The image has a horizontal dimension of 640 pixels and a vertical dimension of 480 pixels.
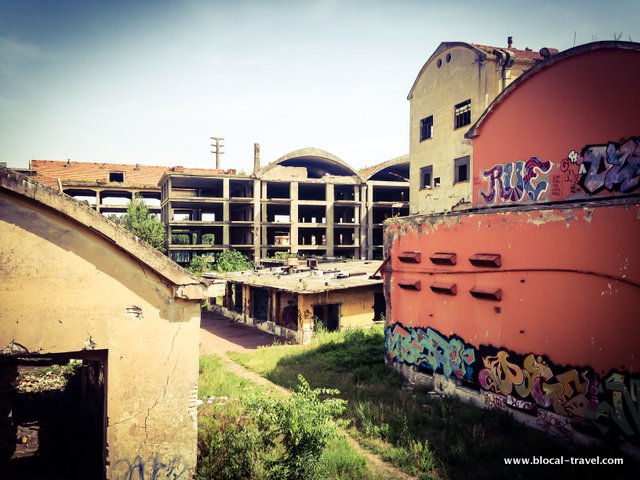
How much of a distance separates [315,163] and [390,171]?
8812 millimetres

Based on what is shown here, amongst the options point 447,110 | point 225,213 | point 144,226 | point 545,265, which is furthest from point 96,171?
point 545,265

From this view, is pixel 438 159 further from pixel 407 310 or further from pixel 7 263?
pixel 7 263

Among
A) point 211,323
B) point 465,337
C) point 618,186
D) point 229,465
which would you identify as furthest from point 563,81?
point 211,323

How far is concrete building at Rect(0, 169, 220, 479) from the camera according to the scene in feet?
18.2

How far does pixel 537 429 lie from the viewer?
379 inches

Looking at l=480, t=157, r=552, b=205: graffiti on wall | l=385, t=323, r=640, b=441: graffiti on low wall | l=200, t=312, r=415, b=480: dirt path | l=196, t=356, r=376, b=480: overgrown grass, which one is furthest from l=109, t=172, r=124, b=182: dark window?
l=196, t=356, r=376, b=480: overgrown grass

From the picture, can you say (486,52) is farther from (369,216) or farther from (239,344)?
(369,216)

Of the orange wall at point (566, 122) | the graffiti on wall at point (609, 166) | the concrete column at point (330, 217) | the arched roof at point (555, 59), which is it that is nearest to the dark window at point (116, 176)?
the concrete column at point (330, 217)

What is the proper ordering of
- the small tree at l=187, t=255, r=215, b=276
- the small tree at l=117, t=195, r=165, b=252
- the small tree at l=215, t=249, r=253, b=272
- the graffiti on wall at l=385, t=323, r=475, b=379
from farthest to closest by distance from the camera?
1. the small tree at l=117, t=195, r=165, b=252
2. the small tree at l=215, t=249, r=253, b=272
3. the small tree at l=187, t=255, r=215, b=276
4. the graffiti on wall at l=385, t=323, r=475, b=379

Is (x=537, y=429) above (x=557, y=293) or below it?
below

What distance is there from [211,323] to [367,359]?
13.3 m

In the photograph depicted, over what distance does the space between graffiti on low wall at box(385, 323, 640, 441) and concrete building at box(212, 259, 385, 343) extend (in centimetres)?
734

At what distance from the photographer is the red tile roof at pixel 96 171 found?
43728 millimetres

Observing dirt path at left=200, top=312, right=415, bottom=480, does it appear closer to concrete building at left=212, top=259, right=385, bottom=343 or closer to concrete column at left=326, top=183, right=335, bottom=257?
concrete building at left=212, top=259, right=385, bottom=343
